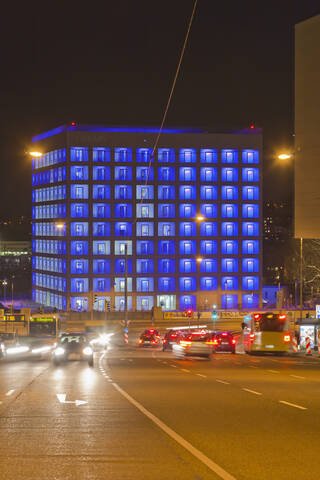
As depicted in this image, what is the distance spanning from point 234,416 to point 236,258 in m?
95.7

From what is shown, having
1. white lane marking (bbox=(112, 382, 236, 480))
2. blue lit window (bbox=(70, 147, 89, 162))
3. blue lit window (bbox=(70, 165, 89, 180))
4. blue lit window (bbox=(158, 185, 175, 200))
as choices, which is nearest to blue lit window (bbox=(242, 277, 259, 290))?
blue lit window (bbox=(158, 185, 175, 200))

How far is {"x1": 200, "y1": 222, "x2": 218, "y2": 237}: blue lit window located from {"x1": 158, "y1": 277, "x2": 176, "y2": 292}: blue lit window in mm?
8047

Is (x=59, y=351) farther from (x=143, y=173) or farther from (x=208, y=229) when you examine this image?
(x=208, y=229)

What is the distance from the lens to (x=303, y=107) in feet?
118

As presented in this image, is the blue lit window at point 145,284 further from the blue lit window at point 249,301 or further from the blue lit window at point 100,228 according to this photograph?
the blue lit window at point 249,301

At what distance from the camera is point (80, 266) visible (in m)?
106

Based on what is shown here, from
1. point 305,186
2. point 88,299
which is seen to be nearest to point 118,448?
point 305,186

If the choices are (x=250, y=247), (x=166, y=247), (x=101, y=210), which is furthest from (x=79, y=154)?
(x=250, y=247)

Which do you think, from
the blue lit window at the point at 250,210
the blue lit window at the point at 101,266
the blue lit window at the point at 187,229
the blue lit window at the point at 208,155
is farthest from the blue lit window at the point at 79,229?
the blue lit window at the point at 250,210

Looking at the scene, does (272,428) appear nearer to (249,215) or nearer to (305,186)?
(305,186)

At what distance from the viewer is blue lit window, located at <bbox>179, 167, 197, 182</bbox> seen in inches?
4237

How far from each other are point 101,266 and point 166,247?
32.1 feet

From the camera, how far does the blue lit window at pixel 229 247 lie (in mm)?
109075

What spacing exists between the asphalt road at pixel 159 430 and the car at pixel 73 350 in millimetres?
8892
